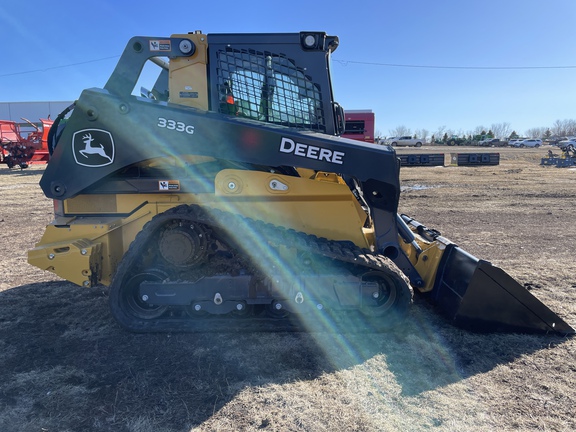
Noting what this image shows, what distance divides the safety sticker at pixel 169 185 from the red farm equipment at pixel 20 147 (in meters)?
20.9

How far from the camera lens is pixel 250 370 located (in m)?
3.23

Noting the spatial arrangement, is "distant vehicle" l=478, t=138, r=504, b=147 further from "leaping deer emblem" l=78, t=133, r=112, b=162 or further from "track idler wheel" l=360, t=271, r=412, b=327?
"leaping deer emblem" l=78, t=133, r=112, b=162

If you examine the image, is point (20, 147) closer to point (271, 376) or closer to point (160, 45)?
point (160, 45)

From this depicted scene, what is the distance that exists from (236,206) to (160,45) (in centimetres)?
172

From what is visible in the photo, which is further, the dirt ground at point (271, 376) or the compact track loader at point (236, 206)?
the compact track loader at point (236, 206)

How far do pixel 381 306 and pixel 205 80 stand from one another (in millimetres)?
2824


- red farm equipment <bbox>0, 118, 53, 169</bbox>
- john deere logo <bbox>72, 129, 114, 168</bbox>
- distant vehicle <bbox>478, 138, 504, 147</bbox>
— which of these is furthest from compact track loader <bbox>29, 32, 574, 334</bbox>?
distant vehicle <bbox>478, 138, 504, 147</bbox>

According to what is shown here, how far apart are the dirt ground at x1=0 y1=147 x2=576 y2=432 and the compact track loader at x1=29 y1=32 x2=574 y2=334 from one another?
0.26 metres

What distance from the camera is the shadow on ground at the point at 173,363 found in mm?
2770

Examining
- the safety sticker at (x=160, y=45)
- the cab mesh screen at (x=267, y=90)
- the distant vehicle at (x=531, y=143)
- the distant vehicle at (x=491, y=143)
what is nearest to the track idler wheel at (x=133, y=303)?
the cab mesh screen at (x=267, y=90)

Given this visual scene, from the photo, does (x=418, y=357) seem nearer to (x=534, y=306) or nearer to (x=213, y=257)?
(x=534, y=306)

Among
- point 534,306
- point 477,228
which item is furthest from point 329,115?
A: point 477,228

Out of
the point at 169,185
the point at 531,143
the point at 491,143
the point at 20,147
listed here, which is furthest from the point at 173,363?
the point at 491,143

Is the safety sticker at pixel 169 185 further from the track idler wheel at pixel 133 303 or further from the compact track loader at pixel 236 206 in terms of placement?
the track idler wheel at pixel 133 303
